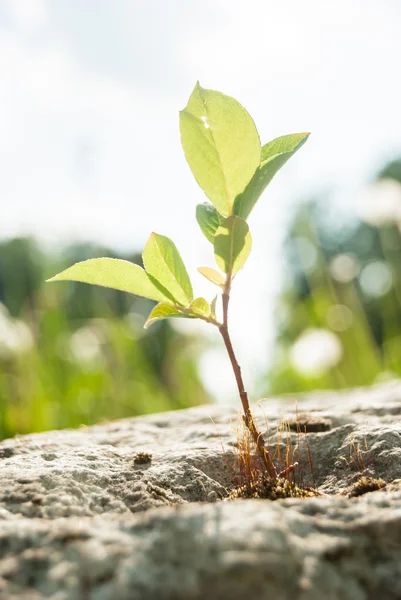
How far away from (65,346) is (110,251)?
1844 millimetres

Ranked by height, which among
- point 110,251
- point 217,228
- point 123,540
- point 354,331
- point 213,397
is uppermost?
point 110,251

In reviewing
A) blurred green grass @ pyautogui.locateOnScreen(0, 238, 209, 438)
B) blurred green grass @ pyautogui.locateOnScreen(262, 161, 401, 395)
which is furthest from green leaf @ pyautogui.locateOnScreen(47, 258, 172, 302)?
blurred green grass @ pyautogui.locateOnScreen(262, 161, 401, 395)

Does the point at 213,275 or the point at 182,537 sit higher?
the point at 213,275

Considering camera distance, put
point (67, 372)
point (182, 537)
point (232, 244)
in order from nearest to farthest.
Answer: point (182, 537), point (232, 244), point (67, 372)

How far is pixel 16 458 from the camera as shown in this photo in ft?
2.39

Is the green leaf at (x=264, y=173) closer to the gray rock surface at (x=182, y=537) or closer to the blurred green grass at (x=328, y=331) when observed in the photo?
the gray rock surface at (x=182, y=537)

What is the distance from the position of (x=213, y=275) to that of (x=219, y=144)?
0.14 m

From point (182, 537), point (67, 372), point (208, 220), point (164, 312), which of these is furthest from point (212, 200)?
point (67, 372)

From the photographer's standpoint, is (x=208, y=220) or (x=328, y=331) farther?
(x=328, y=331)

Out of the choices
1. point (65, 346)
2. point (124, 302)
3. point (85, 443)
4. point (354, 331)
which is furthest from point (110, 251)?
point (85, 443)

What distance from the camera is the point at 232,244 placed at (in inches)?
23.8

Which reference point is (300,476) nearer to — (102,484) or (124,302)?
(102,484)

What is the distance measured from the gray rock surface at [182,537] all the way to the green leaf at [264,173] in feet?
1.01

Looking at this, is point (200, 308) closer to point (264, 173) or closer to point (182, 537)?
point (264, 173)
